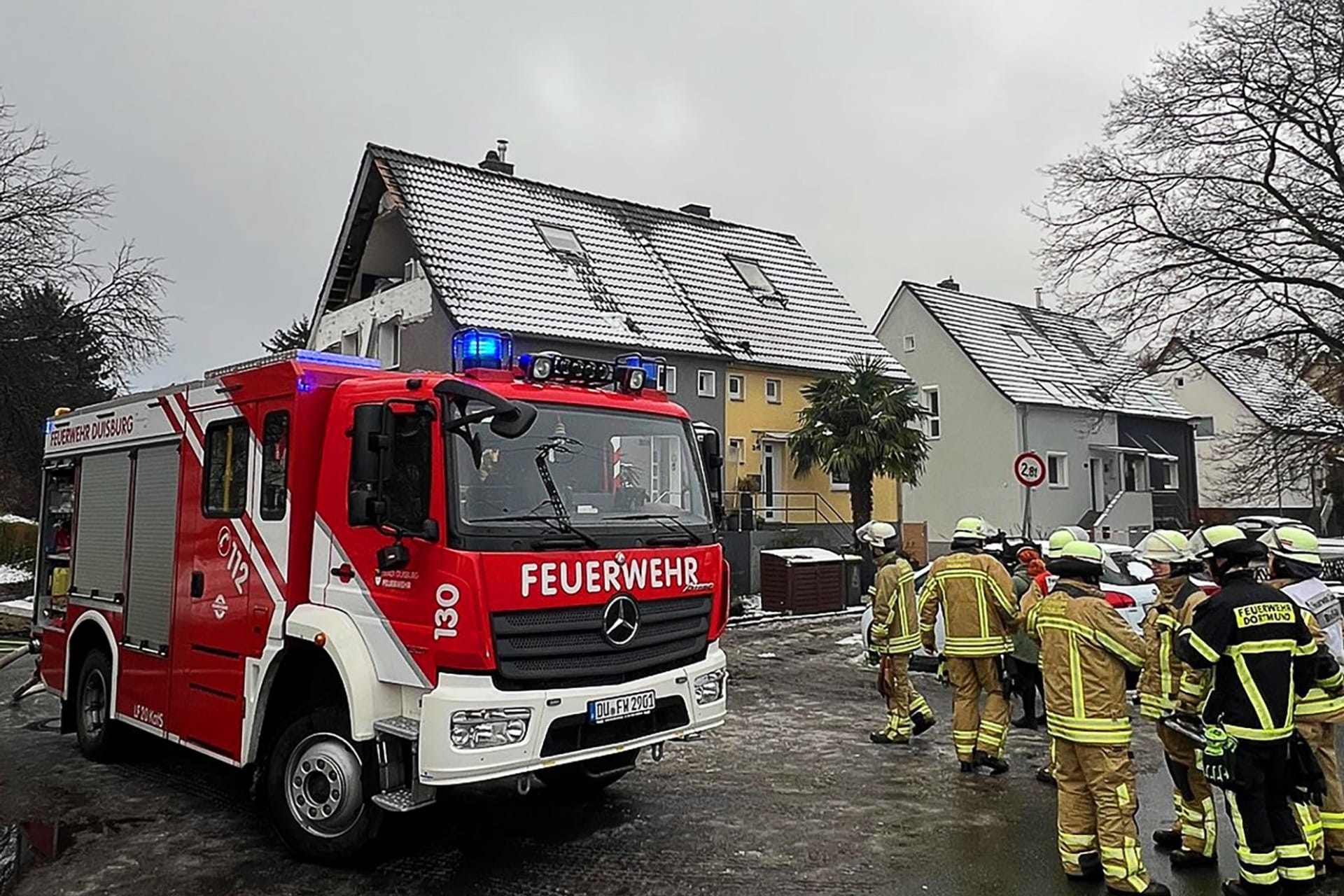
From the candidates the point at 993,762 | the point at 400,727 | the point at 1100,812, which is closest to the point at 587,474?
the point at 400,727

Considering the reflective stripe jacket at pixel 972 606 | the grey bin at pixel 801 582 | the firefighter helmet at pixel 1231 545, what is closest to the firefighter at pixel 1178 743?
the firefighter helmet at pixel 1231 545

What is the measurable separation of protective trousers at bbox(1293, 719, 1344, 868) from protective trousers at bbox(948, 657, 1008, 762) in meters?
2.22

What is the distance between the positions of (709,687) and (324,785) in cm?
221

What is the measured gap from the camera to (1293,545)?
5902 millimetres

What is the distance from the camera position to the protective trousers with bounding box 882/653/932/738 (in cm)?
853

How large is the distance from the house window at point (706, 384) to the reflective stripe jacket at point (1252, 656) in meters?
18.9

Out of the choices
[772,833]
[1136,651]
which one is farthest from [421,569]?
[1136,651]

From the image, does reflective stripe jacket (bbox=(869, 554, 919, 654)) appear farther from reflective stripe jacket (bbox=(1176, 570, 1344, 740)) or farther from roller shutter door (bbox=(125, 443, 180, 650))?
roller shutter door (bbox=(125, 443, 180, 650))

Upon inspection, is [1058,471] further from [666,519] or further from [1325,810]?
[666,519]

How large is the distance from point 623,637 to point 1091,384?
31.4 meters

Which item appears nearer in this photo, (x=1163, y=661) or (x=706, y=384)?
(x=1163, y=661)

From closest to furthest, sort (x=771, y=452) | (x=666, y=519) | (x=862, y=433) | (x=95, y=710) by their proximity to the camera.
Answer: (x=666, y=519), (x=95, y=710), (x=862, y=433), (x=771, y=452)

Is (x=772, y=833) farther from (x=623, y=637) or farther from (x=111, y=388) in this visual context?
(x=111, y=388)

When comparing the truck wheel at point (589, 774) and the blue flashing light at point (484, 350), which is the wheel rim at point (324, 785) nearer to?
the truck wheel at point (589, 774)
